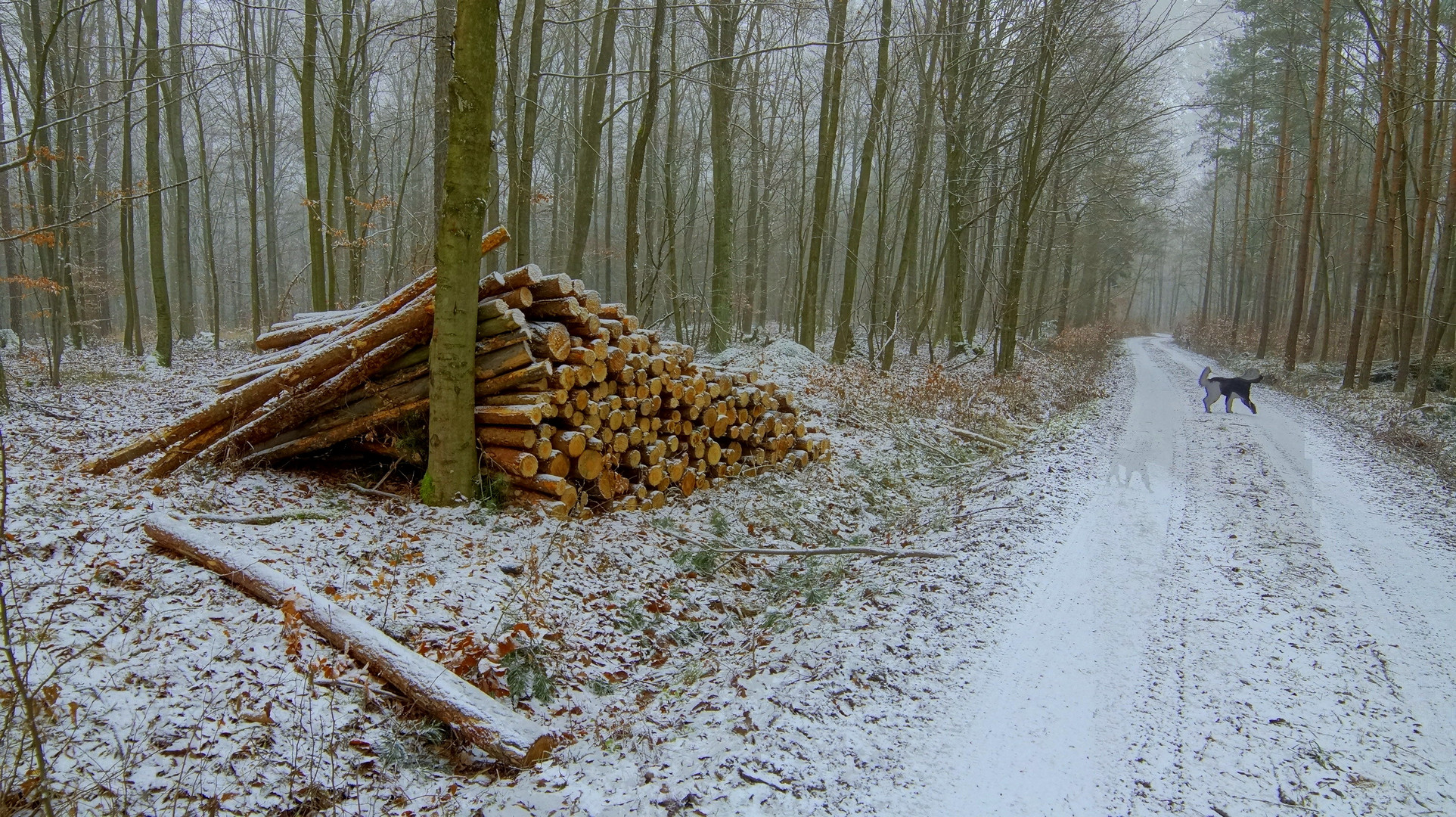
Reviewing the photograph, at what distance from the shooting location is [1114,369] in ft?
75.2

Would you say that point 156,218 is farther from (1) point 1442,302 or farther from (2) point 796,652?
(1) point 1442,302

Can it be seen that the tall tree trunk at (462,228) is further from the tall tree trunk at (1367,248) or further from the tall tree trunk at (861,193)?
the tall tree trunk at (1367,248)

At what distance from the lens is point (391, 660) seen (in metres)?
3.88

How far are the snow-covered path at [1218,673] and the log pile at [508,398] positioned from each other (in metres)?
3.75

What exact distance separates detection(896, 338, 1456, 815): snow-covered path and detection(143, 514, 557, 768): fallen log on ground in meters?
1.90

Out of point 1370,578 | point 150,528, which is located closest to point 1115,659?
point 1370,578

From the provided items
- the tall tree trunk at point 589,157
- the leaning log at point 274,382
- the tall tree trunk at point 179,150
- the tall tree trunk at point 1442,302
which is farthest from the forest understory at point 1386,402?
the tall tree trunk at point 179,150

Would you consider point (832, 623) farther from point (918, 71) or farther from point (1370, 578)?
point (918, 71)

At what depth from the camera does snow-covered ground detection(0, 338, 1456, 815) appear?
3180mm

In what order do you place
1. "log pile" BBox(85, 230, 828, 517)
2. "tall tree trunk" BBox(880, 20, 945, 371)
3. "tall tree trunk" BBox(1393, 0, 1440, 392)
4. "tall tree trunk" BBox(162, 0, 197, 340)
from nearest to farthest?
"log pile" BBox(85, 230, 828, 517) → "tall tree trunk" BBox(1393, 0, 1440, 392) → "tall tree trunk" BBox(880, 20, 945, 371) → "tall tree trunk" BBox(162, 0, 197, 340)

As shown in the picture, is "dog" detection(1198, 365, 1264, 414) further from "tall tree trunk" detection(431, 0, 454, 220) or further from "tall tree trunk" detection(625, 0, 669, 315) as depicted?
"tall tree trunk" detection(431, 0, 454, 220)

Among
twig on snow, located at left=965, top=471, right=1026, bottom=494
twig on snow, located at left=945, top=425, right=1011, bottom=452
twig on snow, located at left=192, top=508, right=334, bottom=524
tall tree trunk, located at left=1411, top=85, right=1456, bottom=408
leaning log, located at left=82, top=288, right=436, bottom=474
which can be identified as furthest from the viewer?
tall tree trunk, located at left=1411, top=85, right=1456, bottom=408

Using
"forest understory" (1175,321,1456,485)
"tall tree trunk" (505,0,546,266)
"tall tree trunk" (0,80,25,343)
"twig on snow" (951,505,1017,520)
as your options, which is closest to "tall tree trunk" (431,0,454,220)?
"tall tree trunk" (505,0,546,266)

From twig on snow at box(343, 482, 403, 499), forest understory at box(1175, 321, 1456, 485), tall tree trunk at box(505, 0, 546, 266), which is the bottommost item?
twig on snow at box(343, 482, 403, 499)
